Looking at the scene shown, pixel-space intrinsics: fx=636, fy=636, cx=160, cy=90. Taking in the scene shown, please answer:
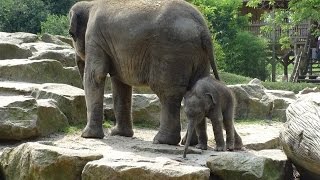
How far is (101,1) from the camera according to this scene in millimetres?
8875

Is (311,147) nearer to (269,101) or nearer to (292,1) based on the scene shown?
(269,101)

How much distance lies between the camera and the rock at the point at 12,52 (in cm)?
1230

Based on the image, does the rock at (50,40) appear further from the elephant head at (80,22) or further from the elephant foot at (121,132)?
the elephant foot at (121,132)

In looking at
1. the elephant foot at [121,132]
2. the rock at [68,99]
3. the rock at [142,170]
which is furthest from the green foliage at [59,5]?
the rock at [142,170]

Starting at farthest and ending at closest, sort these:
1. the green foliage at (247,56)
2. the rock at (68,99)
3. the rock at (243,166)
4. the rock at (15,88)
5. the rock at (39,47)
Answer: the green foliage at (247,56)
the rock at (39,47)
the rock at (15,88)
the rock at (68,99)
the rock at (243,166)

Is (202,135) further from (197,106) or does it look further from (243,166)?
(243,166)

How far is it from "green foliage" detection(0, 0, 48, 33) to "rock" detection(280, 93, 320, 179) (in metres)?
16.1

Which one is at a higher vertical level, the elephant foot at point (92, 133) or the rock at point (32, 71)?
the rock at point (32, 71)

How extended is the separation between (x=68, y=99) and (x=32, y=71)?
63.2 inches

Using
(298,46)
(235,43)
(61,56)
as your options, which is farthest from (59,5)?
→ (61,56)

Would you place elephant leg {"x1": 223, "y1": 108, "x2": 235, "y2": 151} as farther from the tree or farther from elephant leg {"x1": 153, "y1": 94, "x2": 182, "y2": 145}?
the tree

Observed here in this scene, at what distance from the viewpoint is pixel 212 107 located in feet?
24.0

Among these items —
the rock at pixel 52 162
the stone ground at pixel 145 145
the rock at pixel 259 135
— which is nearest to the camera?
the rock at pixel 52 162

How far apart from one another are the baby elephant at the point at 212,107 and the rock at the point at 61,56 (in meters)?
5.65
